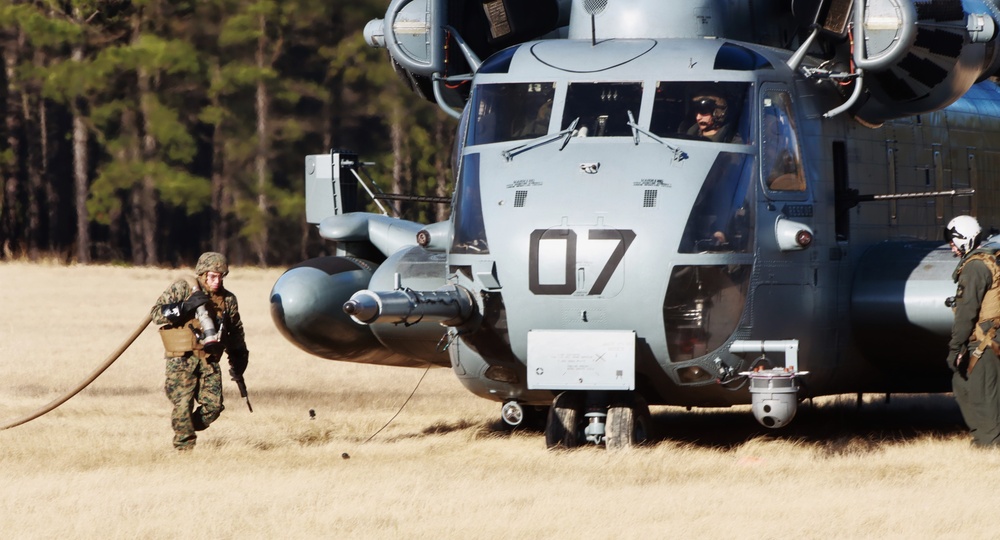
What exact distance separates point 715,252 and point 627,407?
1218 mm

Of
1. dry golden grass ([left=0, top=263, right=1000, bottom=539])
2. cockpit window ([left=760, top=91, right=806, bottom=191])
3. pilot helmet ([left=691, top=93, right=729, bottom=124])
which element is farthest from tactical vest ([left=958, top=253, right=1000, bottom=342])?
pilot helmet ([left=691, top=93, right=729, bottom=124])

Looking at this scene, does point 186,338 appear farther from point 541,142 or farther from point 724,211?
point 724,211

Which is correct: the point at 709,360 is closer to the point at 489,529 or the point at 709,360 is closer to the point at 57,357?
the point at 489,529

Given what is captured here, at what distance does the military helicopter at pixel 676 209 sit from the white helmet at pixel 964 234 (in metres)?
0.22

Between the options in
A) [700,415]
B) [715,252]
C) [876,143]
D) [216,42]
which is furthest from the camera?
[216,42]

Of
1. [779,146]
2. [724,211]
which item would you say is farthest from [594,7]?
[724,211]

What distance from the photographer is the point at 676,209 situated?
1067cm

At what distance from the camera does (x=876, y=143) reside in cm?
1278

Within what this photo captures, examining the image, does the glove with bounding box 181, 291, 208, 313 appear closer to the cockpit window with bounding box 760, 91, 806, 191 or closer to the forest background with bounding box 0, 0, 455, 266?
the cockpit window with bounding box 760, 91, 806, 191

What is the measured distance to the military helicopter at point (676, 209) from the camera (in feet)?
35.2

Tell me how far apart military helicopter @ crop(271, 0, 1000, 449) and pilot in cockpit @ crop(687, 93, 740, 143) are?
15 millimetres

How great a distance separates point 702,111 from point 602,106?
66 cm

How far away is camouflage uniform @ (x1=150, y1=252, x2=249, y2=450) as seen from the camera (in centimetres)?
1180

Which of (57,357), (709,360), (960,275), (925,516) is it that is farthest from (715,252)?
(57,357)
